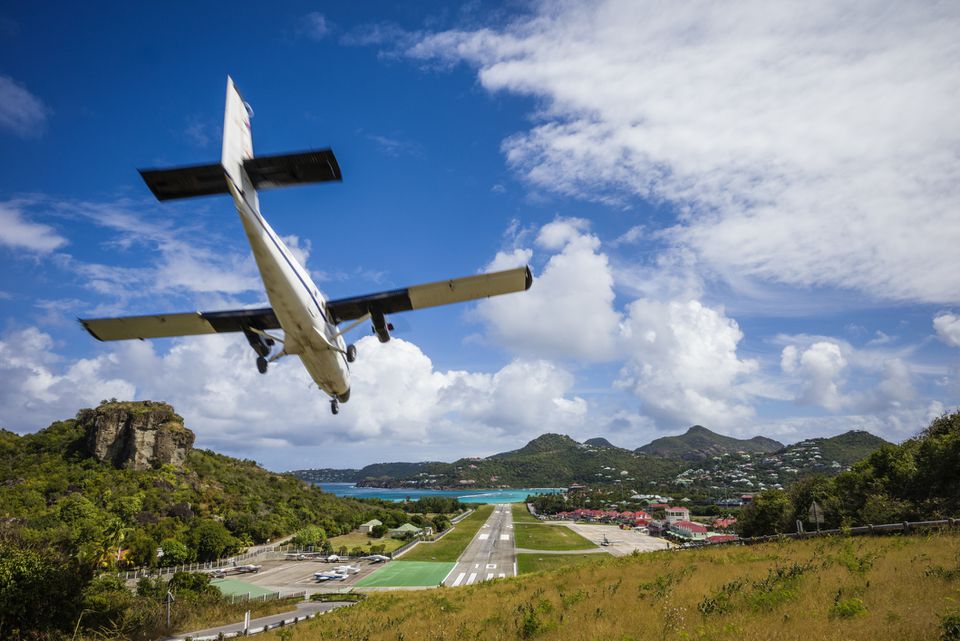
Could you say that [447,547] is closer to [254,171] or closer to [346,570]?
[346,570]

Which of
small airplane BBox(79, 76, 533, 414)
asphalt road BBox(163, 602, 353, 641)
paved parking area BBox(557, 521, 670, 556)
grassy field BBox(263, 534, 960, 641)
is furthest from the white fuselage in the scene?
paved parking area BBox(557, 521, 670, 556)

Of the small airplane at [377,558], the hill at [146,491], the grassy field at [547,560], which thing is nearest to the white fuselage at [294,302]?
the hill at [146,491]

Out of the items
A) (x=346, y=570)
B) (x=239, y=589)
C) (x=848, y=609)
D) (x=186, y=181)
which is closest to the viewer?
(x=848, y=609)

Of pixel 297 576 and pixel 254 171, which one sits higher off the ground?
pixel 254 171

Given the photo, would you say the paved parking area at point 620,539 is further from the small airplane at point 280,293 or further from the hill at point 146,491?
the small airplane at point 280,293

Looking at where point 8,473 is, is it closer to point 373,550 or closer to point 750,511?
point 373,550

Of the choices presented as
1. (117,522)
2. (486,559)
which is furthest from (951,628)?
(486,559)
